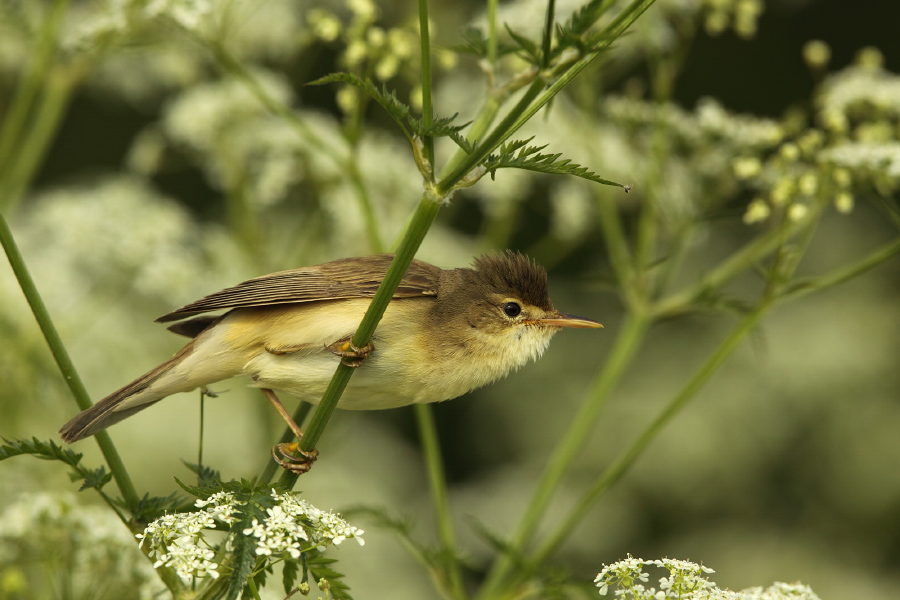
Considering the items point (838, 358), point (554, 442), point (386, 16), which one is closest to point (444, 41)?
point (386, 16)

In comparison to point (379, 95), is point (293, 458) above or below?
below

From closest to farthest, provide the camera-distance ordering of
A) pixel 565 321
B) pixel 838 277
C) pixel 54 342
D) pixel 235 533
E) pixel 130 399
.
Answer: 1. pixel 235 533
2. pixel 54 342
3. pixel 130 399
4. pixel 565 321
5. pixel 838 277

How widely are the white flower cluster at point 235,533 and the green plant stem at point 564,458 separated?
1411 millimetres

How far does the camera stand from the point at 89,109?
799cm

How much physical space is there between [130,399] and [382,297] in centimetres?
125

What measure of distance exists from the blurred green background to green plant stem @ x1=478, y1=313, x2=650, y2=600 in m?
0.32

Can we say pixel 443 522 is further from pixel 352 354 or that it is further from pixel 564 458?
pixel 352 354

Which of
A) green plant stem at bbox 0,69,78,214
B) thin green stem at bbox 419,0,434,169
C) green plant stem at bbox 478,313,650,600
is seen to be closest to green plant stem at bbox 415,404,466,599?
green plant stem at bbox 478,313,650,600

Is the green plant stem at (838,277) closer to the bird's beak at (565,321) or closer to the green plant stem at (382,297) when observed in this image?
the bird's beak at (565,321)

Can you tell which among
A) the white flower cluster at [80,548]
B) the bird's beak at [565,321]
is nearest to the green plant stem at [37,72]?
the white flower cluster at [80,548]

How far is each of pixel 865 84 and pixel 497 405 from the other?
3.93 metres

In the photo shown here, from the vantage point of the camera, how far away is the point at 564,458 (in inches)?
148

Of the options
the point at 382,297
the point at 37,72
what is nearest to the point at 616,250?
the point at 382,297

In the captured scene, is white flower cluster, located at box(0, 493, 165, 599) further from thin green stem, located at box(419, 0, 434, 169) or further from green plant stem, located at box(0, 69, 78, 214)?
thin green stem, located at box(419, 0, 434, 169)
